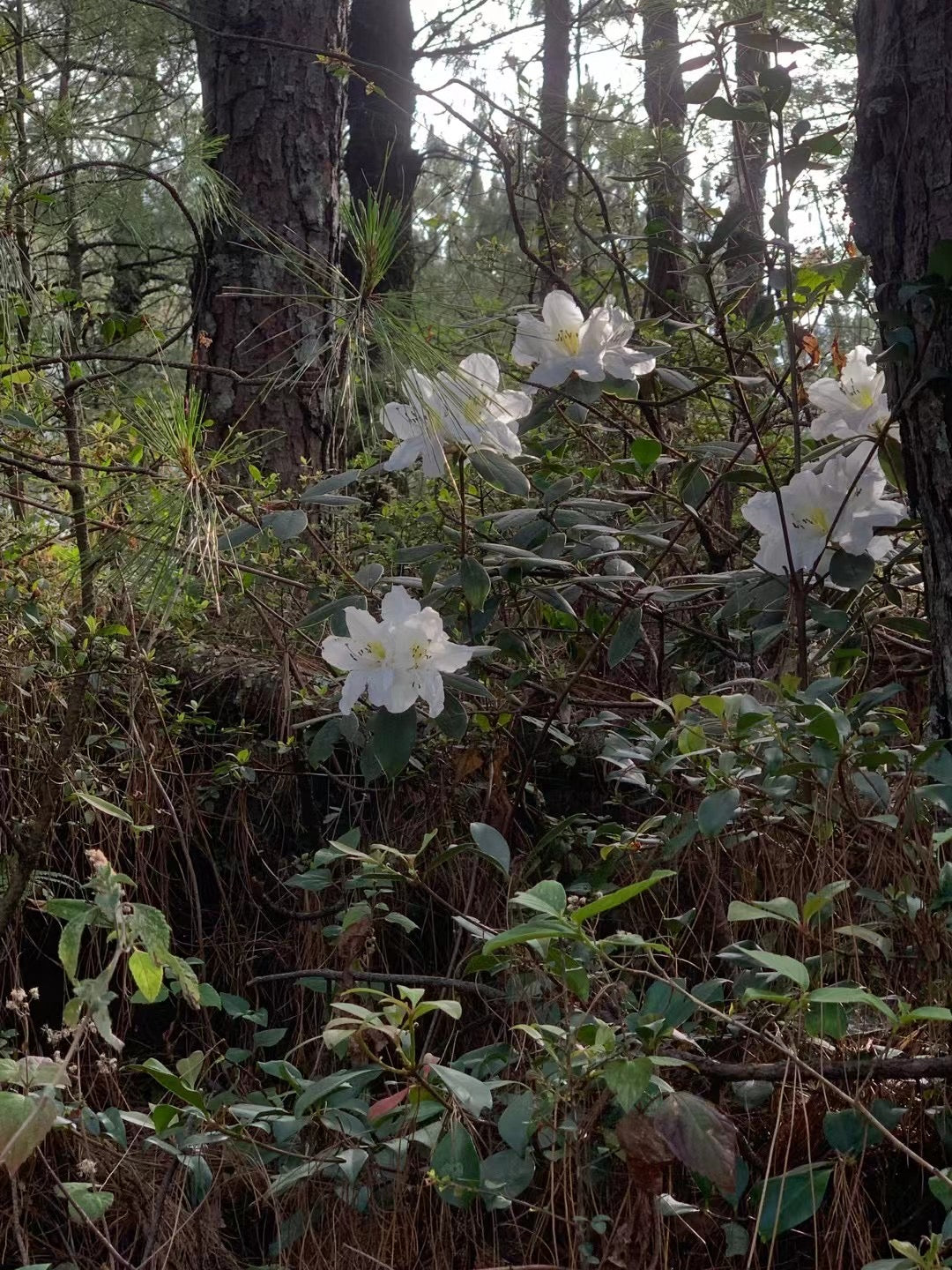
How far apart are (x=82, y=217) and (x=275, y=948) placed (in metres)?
1.92

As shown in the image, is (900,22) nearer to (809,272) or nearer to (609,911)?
(809,272)

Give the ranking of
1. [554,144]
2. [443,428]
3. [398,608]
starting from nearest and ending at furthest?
[398,608] < [443,428] < [554,144]

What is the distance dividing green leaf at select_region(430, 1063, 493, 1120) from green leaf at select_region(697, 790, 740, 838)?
0.34 metres

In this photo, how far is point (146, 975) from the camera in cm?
112

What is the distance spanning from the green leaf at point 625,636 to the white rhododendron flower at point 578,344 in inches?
13.7

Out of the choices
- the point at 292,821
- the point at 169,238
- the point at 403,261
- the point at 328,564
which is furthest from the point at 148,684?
the point at 403,261

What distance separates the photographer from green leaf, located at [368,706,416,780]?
1474mm

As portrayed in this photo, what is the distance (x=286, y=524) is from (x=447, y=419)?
0.88 ft

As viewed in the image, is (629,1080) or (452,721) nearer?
(629,1080)

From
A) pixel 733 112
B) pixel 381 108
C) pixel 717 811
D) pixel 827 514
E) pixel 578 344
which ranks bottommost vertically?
pixel 717 811

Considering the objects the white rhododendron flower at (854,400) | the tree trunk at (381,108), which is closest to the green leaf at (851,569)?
the white rhododendron flower at (854,400)

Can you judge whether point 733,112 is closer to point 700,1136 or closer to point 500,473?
point 500,473

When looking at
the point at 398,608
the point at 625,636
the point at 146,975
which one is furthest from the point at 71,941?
the point at 625,636

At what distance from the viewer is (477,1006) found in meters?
1.75
